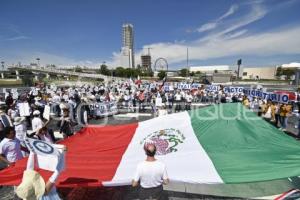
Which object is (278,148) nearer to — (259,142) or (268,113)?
(259,142)

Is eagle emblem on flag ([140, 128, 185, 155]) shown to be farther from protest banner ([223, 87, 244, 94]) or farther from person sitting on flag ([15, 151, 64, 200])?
protest banner ([223, 87, 244, 94])

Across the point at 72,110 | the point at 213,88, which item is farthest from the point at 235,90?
the point at 72,110

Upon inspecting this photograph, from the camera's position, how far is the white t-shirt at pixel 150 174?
12.2 ft

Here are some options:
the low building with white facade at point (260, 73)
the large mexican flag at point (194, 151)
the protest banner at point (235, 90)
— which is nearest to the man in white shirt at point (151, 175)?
the large mexican flag at point (194, 151)

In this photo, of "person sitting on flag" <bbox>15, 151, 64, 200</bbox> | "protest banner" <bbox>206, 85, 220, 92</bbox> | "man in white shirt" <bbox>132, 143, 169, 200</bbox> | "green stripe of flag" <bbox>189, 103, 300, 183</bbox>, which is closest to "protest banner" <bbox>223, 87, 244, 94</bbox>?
"protest banner" <bbox>206, 85, 220, 92</bbox>

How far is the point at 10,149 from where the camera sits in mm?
5465

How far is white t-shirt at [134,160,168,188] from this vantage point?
12.2ft

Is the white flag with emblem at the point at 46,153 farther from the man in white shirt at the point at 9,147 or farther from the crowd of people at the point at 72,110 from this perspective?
the man in white shirt at the point at 9,147

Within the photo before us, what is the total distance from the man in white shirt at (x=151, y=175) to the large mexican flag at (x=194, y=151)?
0.65 meters

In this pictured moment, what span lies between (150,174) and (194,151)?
166 centimetres

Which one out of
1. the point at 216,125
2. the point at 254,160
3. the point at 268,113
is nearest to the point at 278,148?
the point at 254,160

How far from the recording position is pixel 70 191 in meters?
5.46

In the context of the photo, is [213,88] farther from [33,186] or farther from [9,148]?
[33,186]

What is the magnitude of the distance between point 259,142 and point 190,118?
1.62m
